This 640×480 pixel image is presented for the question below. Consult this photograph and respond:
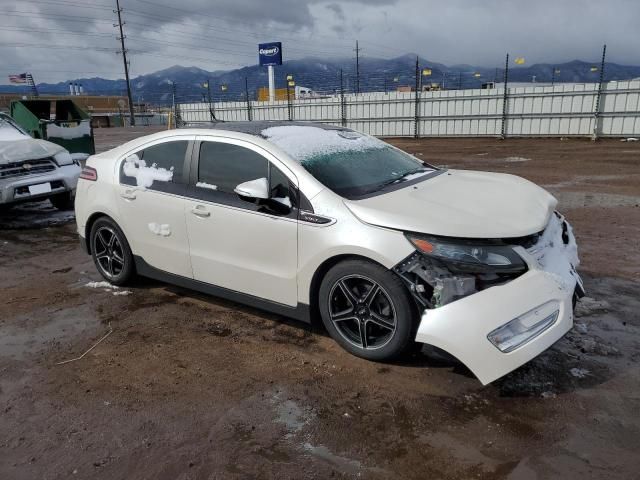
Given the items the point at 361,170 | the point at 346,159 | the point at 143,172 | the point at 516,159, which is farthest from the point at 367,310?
the point at 516,159

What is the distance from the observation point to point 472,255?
9.71 feet

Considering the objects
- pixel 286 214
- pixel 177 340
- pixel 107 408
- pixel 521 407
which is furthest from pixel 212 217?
pixel 521 407

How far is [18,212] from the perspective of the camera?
9.27m

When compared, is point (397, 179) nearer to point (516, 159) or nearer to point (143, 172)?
point (143, 172)

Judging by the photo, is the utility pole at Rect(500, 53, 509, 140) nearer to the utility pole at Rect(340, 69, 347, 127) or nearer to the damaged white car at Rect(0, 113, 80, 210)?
the utility pole at Rect(340, 69, 347, 127)

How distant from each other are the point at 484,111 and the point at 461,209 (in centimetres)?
2078

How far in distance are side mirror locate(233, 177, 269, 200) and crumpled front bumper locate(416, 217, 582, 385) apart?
1.36 m

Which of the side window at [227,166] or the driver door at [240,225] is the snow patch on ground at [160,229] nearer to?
the driver door at [240,225]

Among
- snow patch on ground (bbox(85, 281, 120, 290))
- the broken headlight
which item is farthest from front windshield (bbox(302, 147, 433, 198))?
snow patch on ground (bbox(85, 281, 120, 290))

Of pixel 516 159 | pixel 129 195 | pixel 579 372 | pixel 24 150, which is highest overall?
pixel 24 150

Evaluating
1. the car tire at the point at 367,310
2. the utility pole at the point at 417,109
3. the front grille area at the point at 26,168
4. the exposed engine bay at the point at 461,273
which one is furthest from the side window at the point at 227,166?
the utility pole at the point at 417,109

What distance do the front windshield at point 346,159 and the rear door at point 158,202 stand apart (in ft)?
2.84

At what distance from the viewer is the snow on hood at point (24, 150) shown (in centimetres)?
779

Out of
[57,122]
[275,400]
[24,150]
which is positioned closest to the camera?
[275,400]
